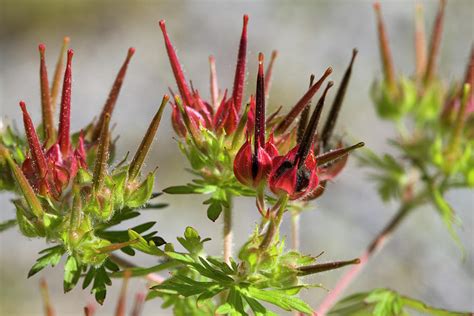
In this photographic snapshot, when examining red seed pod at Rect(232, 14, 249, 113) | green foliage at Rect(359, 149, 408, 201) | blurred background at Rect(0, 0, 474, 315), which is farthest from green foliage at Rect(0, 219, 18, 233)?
blurred background at Rect(0, 0, 474, 315)

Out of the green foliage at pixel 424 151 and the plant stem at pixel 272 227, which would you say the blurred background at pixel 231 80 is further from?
the plant stem at pixel 272 227

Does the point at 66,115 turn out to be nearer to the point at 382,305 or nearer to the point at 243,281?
the point at 243,281

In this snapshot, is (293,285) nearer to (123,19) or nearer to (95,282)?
(95,282)

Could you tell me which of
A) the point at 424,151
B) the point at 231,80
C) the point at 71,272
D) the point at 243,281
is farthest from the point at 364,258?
the point at 231,80

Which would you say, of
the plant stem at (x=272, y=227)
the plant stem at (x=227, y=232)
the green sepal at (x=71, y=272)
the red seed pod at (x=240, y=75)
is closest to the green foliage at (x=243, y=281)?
the plant stem at (x=272, y=227)

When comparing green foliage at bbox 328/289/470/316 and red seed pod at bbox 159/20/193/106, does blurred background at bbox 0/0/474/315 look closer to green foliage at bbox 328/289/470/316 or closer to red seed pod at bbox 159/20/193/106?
green foliage at bbox 328/289/470/316

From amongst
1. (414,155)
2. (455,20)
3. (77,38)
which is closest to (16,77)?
(77,38)
